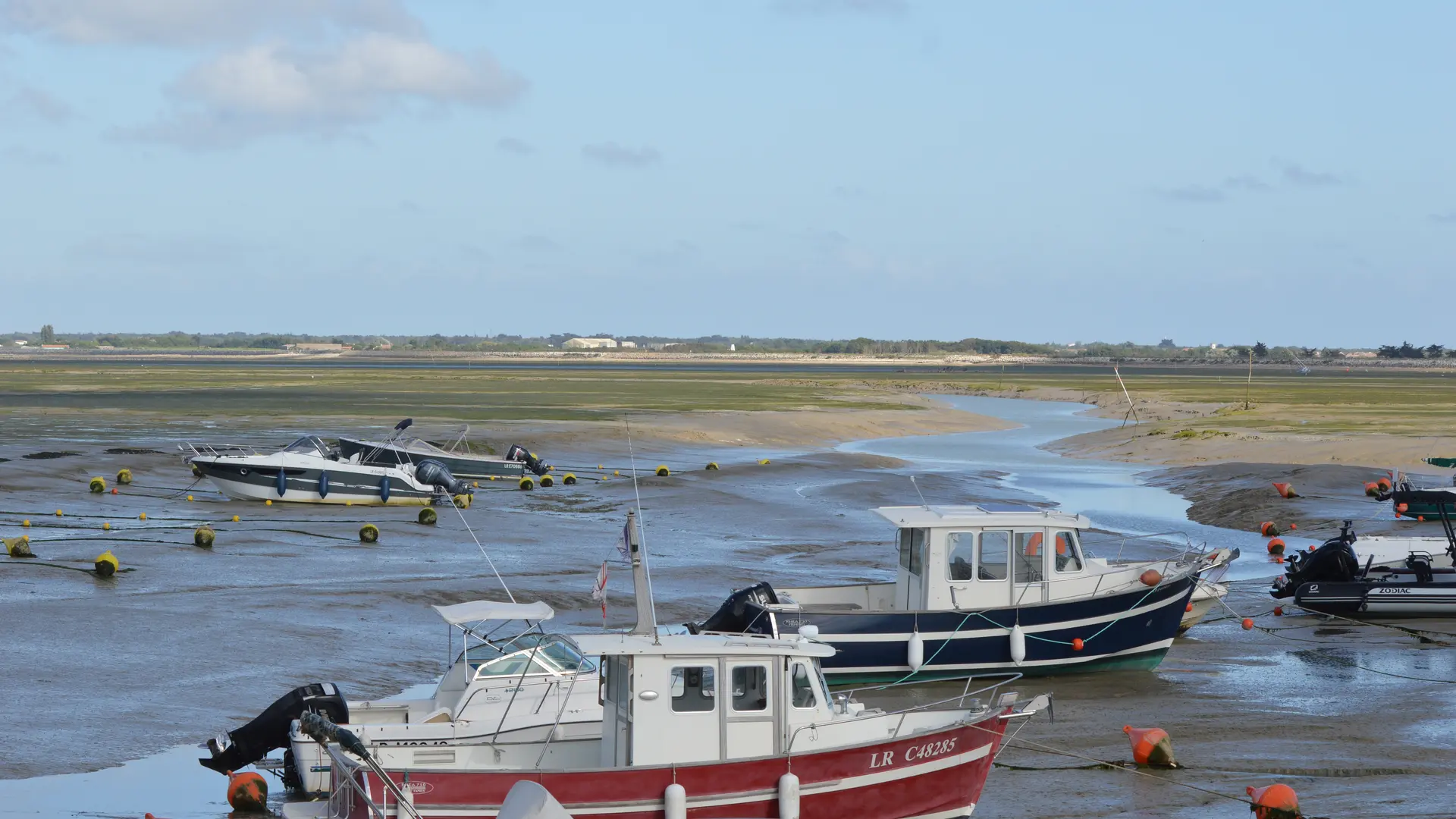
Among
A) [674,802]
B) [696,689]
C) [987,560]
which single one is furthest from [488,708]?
[987,560]

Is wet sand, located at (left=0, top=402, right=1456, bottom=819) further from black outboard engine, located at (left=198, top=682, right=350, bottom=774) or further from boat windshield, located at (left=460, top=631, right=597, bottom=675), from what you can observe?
boat windshield, located at (left=460, top=631, right=597, bottom=675)

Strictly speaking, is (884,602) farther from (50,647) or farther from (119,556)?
(119,556)

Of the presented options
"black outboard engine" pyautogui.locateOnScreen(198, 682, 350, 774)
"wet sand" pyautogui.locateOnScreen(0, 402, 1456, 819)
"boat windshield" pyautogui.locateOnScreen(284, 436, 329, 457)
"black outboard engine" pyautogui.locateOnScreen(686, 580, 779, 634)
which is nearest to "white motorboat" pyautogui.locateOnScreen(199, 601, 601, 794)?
"black outboard engine" pyautogui.locateOnScreen(198, 682, 350, 774)

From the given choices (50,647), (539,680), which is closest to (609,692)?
(539,680)

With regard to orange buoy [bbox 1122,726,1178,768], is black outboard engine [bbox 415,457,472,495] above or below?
above

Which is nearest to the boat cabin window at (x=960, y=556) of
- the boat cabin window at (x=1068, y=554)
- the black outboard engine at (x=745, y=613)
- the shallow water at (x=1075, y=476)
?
the boat cabin window at (x=1068, y=554)

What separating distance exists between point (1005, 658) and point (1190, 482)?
106 ft

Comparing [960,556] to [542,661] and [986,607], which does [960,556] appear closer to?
[986,607]

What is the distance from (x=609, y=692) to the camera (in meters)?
15.3

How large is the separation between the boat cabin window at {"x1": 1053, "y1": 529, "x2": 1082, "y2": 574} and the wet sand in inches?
68.6

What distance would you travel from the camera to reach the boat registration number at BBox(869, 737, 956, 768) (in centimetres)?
1534

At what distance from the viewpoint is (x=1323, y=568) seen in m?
28.7

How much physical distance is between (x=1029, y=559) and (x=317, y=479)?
89.3ft

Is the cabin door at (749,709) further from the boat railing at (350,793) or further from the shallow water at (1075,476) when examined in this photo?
the shallow water at (1075,476)
